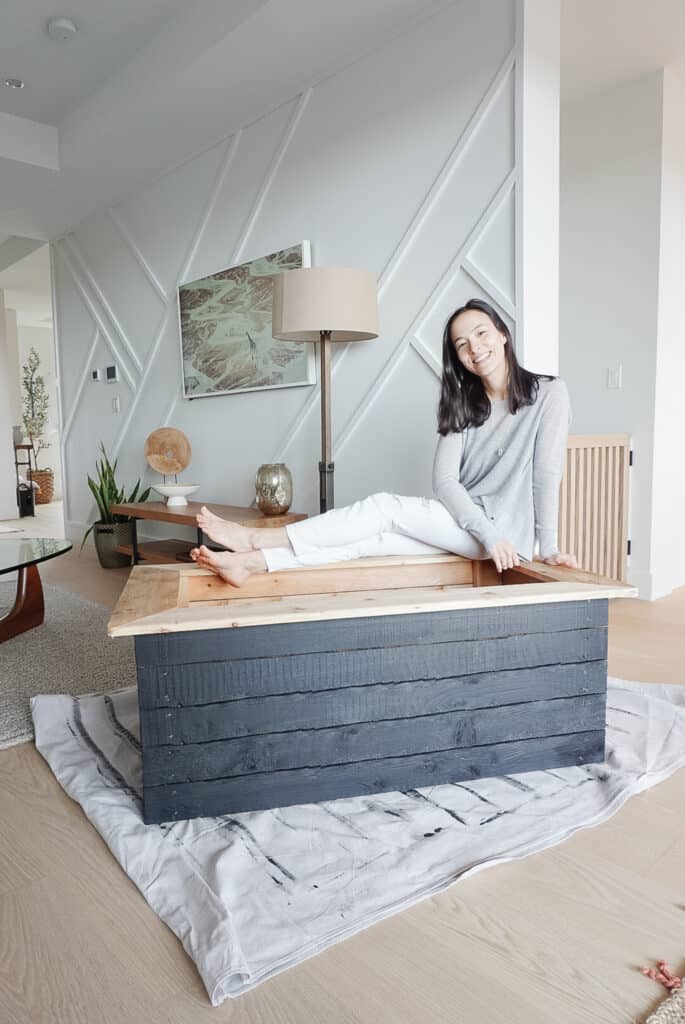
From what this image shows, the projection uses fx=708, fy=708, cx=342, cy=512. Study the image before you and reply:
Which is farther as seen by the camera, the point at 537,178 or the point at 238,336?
the point at 238,336

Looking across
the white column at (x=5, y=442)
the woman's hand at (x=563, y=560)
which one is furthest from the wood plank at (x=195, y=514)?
the white column at (x=5, y=442)

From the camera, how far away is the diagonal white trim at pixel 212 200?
3734mm

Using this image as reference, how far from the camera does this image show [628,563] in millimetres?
3420

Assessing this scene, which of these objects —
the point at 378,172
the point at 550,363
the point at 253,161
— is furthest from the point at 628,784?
the point at 253,161

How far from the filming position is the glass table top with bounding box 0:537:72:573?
2.55m

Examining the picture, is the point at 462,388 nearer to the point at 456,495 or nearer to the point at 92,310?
the point at 456,495

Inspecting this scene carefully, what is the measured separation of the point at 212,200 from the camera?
153 inches

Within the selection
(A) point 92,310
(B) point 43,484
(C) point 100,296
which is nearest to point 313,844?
(C) point 100,296

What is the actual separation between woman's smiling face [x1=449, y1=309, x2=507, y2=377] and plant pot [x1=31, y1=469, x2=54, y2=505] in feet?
27.3

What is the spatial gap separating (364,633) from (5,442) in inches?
283

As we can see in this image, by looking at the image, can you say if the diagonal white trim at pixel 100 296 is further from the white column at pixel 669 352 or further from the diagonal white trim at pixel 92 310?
the white column at pixel 669 352

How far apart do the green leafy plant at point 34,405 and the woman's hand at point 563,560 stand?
8.53 m

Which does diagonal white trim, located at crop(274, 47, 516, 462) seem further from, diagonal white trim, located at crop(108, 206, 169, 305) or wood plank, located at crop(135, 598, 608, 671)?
wood plank, located at crop(135, 598, 608, 671)

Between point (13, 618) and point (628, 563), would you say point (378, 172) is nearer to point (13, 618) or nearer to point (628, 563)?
point (628, 563)
